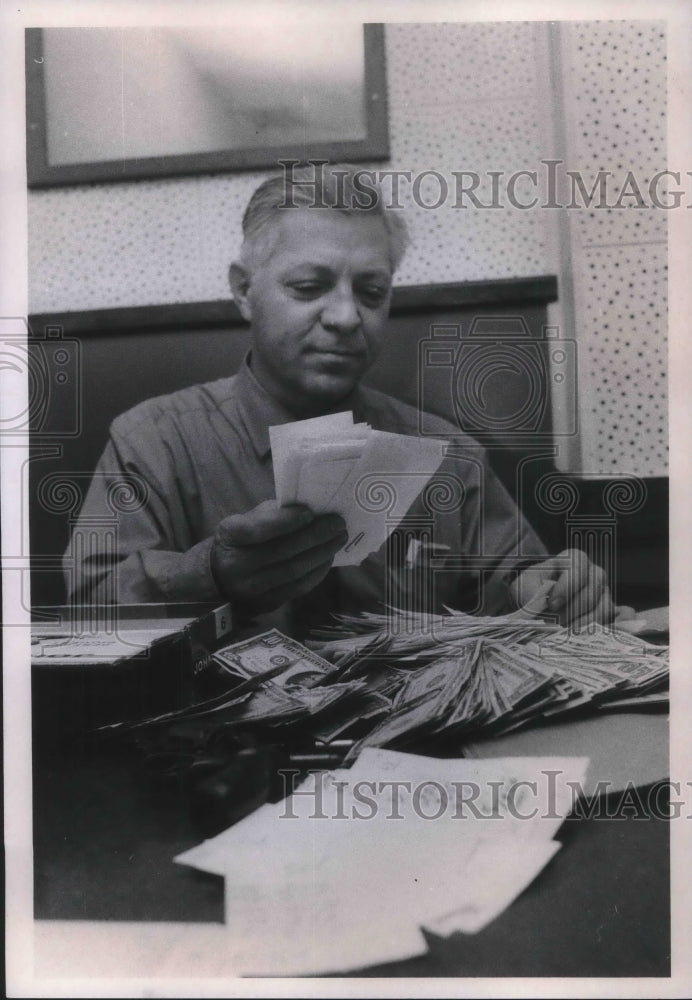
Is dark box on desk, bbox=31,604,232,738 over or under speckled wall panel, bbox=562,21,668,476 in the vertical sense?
under

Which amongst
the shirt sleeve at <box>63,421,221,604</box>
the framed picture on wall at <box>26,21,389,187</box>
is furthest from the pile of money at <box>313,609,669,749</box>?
the framed picture on wall at <box>26,21,389,187</box>

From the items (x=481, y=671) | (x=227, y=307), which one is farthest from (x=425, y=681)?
(x=227, y=307)

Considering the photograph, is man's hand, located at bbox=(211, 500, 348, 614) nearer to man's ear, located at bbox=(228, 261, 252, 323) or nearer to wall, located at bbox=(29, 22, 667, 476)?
man's ear, located at bbox=(228, 261, 252, 323)

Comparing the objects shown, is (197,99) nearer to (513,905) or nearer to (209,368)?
(209,368)

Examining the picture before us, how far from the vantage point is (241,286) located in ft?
8.70

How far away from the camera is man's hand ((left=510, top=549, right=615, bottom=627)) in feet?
8.74

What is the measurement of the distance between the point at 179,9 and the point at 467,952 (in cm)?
268

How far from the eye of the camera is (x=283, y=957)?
2.69 m

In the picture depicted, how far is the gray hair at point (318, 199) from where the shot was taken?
8.54ft

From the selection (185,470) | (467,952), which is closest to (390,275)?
(185,470)

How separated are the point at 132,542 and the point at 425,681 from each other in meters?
0.89

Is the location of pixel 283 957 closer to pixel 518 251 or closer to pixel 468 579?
pixel 468 579

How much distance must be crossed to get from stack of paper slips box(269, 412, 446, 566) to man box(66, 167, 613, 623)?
31 millimetres

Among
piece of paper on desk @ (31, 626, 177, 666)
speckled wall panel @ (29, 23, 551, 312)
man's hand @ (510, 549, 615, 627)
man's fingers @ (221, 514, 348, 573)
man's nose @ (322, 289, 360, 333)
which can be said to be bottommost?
piece of paper on desk @ (31, 626, 177, 666)
